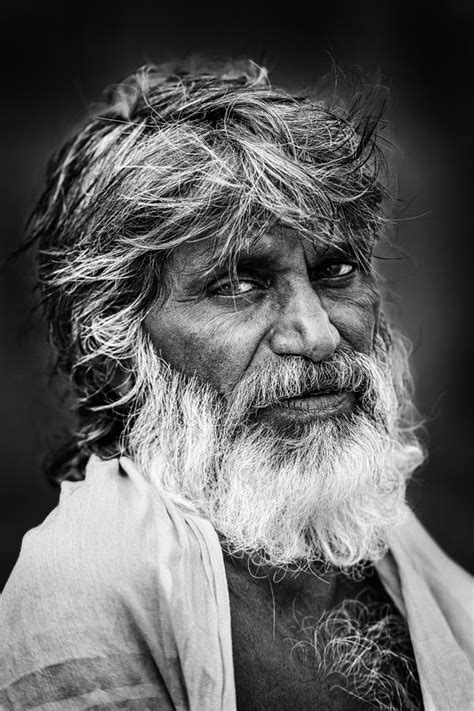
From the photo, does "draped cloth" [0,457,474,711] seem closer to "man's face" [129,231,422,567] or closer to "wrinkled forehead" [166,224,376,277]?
"man's face" [129,231,422,567]

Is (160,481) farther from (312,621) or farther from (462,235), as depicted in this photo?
(462,235)

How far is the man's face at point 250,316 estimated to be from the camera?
1795mm

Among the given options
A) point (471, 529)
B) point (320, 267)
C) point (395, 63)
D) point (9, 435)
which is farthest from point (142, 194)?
point (471, 529)

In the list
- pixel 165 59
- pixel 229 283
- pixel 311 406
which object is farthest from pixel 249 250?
pixel 165 59

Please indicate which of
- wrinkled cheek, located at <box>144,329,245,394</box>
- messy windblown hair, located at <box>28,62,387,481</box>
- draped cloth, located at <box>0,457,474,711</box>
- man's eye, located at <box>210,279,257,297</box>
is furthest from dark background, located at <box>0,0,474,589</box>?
draped cloth, located at <box>0,457,474,711</box>

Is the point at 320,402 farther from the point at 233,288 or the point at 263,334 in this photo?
the point at 233,288

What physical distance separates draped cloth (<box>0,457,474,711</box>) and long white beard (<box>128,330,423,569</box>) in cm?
28

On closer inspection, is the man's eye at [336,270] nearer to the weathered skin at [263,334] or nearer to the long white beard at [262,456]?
the weathered skin at [263,334]

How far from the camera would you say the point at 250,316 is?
1.82m

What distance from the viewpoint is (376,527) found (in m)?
2.13

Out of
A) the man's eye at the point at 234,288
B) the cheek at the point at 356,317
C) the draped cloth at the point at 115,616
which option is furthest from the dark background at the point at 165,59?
the draped cloth at the point at 115,616

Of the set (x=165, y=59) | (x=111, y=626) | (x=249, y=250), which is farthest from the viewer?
(x=165, y=59)

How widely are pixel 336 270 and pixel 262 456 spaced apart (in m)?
0.54

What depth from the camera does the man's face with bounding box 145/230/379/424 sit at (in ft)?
5.89
